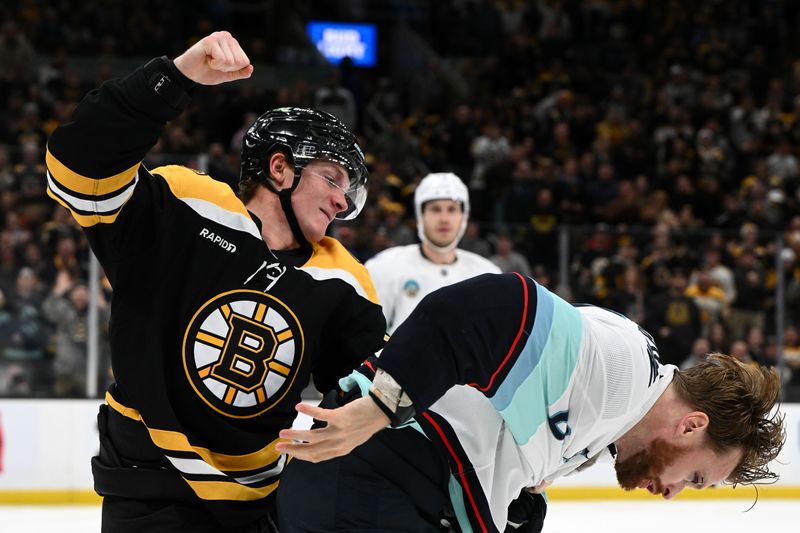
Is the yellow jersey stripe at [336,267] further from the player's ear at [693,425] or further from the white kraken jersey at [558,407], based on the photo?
the player's ear at [693,425]

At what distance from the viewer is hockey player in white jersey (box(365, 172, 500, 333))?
5781 mm

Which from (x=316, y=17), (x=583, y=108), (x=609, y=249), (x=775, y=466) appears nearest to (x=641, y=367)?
(x=775, y=466)

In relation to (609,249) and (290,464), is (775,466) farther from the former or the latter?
(290,464)

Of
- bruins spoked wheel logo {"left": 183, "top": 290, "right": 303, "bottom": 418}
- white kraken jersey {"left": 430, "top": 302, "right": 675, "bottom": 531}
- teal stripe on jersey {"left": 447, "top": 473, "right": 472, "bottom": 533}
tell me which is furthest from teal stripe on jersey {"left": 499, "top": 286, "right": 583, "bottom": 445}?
bruins spoked wheel logo {"left": 183, "top": 290, "right": 303, "bottom": 418}

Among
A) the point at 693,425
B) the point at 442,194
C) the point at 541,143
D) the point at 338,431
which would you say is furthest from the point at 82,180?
the point at 541,143

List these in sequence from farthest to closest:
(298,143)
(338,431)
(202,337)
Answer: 1. (298,143)
2. (202,337)
3. (338,431)

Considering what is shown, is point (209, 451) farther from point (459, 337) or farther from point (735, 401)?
point (735, 401)

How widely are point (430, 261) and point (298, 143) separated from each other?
348 centimetres

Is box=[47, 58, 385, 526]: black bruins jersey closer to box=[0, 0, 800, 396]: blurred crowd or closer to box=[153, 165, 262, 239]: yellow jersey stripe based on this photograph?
box=[153, 165, 262, 239]: yellow jersey stripe

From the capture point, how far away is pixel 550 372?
70.8 inches

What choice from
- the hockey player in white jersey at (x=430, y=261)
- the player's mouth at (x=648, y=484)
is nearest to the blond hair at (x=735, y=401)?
the player's mouth at (x=648, y=484)

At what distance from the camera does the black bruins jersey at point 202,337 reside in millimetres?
2240

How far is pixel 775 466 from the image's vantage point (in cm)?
688

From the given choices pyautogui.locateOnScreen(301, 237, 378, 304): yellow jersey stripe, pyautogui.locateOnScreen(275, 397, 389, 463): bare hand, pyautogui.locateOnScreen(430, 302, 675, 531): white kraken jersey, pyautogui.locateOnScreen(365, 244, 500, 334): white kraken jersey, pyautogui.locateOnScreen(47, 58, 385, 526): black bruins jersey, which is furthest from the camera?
pyautogui.locateOnScreen(365, 244, 500, 334): white kraken jersey
